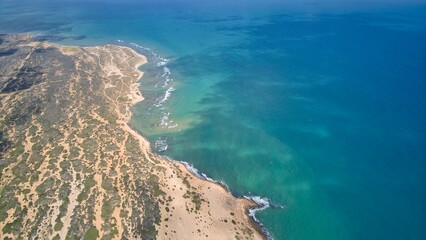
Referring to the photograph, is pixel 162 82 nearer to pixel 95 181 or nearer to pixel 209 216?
pixel 95 181

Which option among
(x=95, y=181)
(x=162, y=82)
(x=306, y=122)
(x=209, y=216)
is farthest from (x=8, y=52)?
(x=306, y=122)

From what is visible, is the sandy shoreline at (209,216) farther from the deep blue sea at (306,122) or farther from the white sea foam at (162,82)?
the white sea foam at (162,82)

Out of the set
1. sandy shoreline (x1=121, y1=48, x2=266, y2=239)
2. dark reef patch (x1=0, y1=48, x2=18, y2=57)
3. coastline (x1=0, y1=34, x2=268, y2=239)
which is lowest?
sandy shoreline (x1=121, y1=48, x2=266, y2=239)

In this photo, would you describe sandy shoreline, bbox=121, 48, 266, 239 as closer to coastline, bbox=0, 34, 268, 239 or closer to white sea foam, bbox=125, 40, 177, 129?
coastline, bbox=0, 34, 268, 239

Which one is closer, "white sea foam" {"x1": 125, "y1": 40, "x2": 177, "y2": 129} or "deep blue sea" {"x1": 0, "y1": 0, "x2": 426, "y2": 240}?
"deep blue sea" {"x1": 0, "y1": 0, "x2": 426, "y2": 240}

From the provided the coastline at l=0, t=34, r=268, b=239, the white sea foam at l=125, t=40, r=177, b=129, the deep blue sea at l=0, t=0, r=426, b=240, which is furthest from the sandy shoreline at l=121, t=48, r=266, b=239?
the white sea foam at l=125, t=40, r=177, b=129

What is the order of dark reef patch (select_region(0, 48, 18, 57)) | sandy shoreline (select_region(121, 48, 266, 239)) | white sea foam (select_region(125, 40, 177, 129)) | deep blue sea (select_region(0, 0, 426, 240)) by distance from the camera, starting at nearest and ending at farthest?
sandy shoreline (select_region(121, 48, 266, 239)) < deep blue sea (select_region(0, 0, 426, 240)) < white sea foam (select_region(125, 40, 177, 129)) < dark reef patch (select_region(0, 48, 18, 57))

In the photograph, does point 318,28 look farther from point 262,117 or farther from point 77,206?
point 77,206

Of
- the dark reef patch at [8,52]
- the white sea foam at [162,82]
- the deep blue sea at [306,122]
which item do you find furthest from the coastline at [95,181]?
the dark reef patch at [8,52]
